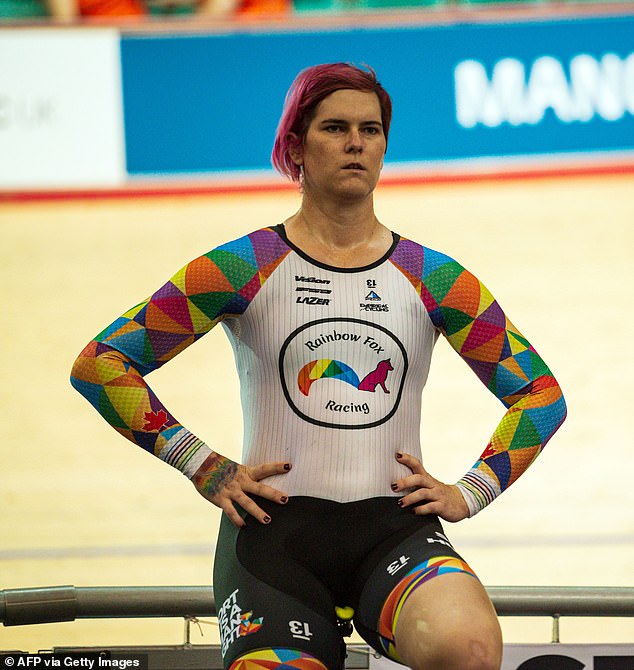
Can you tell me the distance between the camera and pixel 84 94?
7902 mm

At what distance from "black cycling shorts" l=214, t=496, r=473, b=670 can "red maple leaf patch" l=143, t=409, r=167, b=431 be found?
0.72 ft

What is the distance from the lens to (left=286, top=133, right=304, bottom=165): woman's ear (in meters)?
2.10

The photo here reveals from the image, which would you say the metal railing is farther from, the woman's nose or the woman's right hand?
the woman's nose

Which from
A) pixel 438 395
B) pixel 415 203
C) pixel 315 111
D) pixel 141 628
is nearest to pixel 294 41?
Result: pixel 415 203

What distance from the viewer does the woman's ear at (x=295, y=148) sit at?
210cm

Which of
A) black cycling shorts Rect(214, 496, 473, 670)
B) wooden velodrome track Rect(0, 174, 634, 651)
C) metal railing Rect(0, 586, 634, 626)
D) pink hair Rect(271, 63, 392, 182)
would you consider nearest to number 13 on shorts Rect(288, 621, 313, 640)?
black cycling shorts Rect(214, 496, 473, 670)

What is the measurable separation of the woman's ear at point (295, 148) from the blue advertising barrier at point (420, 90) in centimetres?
586

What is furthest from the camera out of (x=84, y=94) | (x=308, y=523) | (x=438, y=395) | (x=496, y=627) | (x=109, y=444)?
(x=84, y=94)

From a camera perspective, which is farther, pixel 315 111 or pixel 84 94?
pixel 84 94

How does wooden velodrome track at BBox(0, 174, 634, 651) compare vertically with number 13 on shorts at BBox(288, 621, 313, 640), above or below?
above

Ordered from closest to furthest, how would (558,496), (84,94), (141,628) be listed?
(141,628), (558,496), (84,94)

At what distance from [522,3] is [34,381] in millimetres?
4505

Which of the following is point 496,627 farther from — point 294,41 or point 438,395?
point 294,41

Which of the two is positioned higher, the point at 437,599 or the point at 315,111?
the point at 315,111
